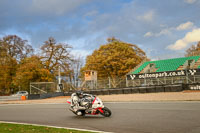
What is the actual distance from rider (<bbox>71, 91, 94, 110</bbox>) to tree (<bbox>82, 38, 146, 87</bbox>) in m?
36.8

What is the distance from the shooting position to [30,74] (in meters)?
45.3

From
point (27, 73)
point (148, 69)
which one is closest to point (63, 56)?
point (27, 73)

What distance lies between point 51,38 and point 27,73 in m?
10.0

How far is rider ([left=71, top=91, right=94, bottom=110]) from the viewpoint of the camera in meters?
11.4

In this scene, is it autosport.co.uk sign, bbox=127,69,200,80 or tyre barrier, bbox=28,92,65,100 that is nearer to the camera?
autosport.co.uk sign, bbox=127,69,200,80

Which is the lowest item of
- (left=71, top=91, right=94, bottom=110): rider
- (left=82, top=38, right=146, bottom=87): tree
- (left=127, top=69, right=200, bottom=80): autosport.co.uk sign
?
(left=71, top=91, right=94, bottom=110): rider

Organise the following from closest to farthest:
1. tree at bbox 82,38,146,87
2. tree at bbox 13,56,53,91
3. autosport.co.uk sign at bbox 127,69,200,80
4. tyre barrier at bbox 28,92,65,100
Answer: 1. autosport.co.uk sign at bbox 127,69,200,80
2. tyre barrier at bbox 28,92,65,100
3. tree at bbox 13,56,53,91
4. tree at bbox 82,38,146,87

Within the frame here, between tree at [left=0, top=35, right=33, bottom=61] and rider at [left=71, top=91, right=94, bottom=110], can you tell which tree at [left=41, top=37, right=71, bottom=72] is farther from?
rider at [left=71, top=91, right=94, bottom=110]

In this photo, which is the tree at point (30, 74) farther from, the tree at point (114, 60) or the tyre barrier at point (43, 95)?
the tyre barrier at point (43, 95)

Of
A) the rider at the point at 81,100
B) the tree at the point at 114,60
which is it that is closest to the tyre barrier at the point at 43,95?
the tree at the point at 114,60

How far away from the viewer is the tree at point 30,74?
148 feet

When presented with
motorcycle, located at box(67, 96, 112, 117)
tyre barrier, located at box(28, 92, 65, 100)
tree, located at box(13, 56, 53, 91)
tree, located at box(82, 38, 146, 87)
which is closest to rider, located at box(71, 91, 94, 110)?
motorcycle, located at box(67, 96, 112, 117)

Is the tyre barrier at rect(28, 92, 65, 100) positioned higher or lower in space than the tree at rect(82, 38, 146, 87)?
lower

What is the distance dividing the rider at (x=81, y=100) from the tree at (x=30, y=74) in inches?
1389
